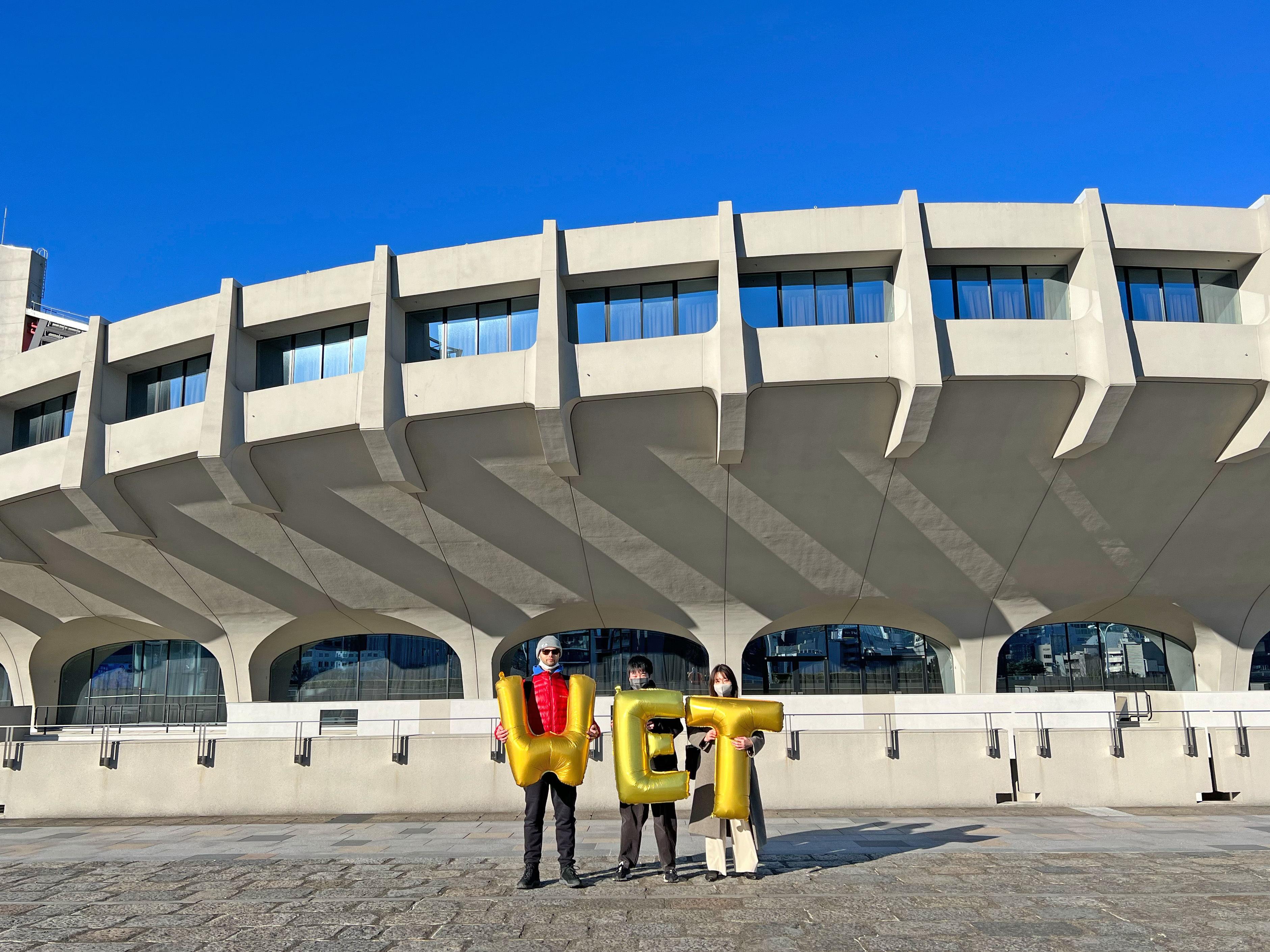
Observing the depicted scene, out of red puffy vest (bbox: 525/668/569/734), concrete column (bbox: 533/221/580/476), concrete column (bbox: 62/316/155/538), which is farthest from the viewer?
concrete column (bbox: 62/316/155/538)

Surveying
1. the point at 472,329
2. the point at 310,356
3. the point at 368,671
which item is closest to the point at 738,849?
the point at 472,329

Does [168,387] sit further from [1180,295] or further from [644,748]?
[1180,295]

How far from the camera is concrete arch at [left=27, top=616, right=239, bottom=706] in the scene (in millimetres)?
27172

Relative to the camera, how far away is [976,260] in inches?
698

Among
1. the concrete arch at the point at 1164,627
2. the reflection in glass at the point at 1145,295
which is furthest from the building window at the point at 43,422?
the reflection in glass at the point at 1145,295

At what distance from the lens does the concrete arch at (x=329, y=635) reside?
2361cm

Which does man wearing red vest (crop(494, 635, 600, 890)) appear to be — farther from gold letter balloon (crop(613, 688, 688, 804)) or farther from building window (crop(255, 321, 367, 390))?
building window (crop(255, 321, 367, 390))

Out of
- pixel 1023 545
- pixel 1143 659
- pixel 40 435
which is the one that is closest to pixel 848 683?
pixel 1023 545

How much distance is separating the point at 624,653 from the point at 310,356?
11802 millimetres

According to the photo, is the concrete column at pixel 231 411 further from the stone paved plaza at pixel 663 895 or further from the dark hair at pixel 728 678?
the dark hair at pixel 728 678

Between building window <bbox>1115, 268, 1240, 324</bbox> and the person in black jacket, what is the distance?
1513 centimetres

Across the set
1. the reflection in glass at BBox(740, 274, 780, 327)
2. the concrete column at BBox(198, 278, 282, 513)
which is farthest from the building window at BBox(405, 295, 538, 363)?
the reflection in glass at BBox(740, 274, 780, 327)

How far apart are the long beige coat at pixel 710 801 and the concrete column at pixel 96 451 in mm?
18044

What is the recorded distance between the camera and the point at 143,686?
94.4 feet
